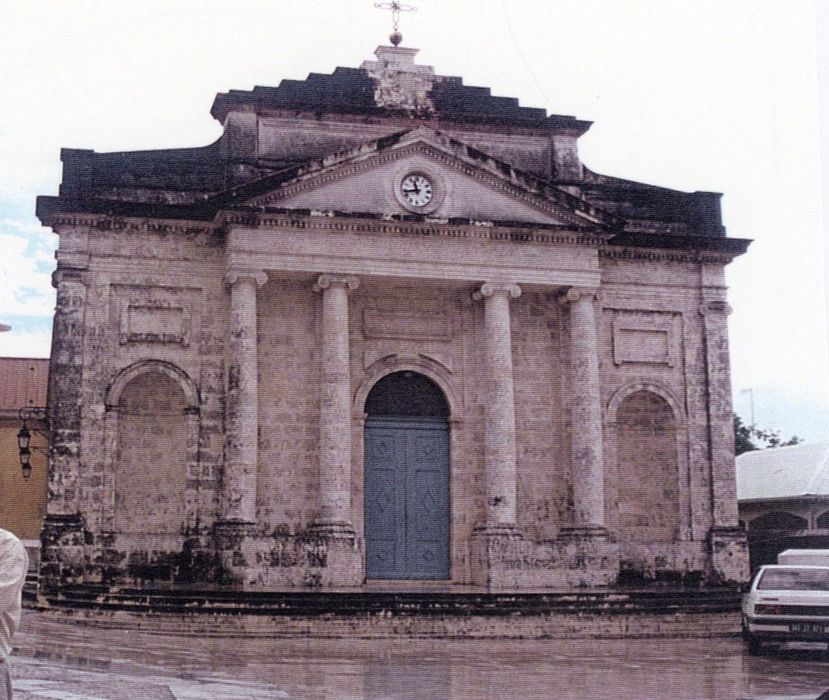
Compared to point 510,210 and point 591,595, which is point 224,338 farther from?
point 591,595

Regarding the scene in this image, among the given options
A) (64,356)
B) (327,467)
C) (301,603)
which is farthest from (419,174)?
(301,603)

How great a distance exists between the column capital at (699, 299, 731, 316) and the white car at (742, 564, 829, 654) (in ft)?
31.6

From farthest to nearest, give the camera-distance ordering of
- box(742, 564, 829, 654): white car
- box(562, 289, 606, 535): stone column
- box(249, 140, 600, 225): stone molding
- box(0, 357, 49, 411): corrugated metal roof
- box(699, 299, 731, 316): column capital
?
box(0, 357, 49, 411): corrugated metal roof
box(699, 299, 731, 316): column capital
box(562, 289, 606, 535): stone column
box(249, 140, 600, 225): stone molding
box(742, 564, 829, 654): white car

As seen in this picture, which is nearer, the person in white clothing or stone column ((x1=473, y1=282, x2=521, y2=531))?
the person in white clothing

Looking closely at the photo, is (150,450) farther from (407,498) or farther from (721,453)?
(721,453)

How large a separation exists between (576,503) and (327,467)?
5077 millimetres

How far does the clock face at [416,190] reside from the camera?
25438 mm

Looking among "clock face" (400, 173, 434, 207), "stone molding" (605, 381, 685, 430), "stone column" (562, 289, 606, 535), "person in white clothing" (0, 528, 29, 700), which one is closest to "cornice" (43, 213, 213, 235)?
"clock face" (400, 173, 434, 207)

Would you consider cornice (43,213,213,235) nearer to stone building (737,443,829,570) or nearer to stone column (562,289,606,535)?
stone column (562,289,606,535)

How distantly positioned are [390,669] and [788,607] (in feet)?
19.3

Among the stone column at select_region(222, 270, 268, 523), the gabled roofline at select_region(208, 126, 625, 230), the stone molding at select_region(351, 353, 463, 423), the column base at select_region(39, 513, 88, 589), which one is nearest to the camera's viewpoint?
the column base at select_region(39, 513, 88, 589)

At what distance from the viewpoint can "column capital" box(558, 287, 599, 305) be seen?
26062 mm

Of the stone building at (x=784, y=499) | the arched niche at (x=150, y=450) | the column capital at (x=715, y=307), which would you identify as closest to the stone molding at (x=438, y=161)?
the column capital at (x=715, y=307)

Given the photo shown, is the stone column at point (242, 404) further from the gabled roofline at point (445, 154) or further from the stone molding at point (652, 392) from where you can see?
the stone molding at point (652, 392)
